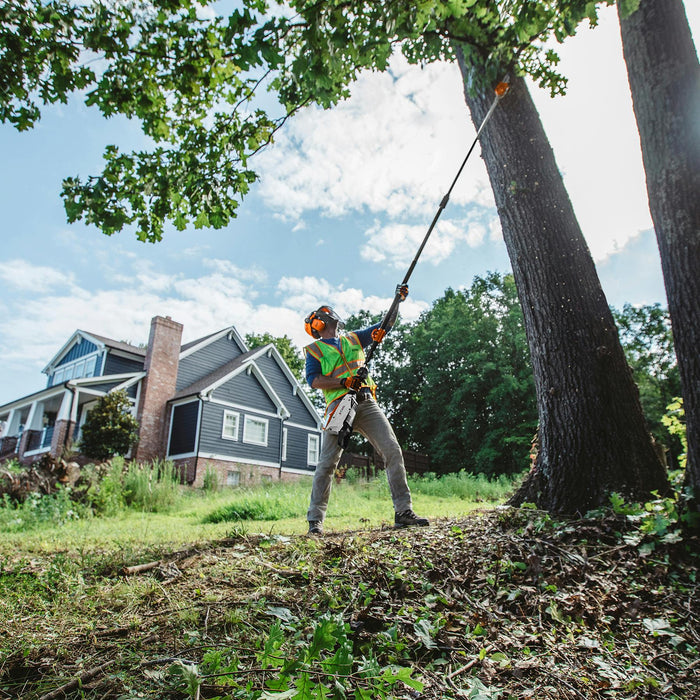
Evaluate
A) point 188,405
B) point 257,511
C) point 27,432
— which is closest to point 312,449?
point 188,405

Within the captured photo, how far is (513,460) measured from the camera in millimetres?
29734

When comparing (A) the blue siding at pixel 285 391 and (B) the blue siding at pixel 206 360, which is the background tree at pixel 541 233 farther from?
(A) the blue siding at pixel 285 391

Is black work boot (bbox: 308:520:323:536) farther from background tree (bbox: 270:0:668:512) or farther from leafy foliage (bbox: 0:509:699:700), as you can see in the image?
background tree (bbox: 270:0:668:512)

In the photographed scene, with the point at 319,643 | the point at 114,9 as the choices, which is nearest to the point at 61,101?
the point at 114,9

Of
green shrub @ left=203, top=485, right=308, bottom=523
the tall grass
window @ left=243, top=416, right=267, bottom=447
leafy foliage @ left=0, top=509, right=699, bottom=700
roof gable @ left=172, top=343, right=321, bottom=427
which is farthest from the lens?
window @ left=243, top=416, right=267, bottom=447

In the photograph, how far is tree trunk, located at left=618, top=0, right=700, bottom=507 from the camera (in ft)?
9.68

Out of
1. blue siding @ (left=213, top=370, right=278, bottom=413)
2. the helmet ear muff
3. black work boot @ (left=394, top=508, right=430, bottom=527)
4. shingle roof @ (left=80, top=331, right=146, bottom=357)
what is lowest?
black work boot @ (left=394, top=508, right=430, bottom=527)

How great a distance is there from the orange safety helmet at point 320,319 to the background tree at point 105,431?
15594 millimetres

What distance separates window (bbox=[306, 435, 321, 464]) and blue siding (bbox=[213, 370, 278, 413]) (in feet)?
10.7

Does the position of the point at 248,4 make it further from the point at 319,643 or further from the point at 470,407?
the point at 470,407

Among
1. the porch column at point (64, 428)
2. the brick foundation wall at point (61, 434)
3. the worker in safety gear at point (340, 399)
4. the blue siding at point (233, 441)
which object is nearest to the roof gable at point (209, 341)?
the blue siding at point (233, 441)

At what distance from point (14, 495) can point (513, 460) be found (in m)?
26.8

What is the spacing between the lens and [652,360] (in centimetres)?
3984

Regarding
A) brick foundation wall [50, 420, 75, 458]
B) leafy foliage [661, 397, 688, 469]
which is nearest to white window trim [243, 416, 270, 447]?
brick foundation wall [50, 420, 75, 458]
